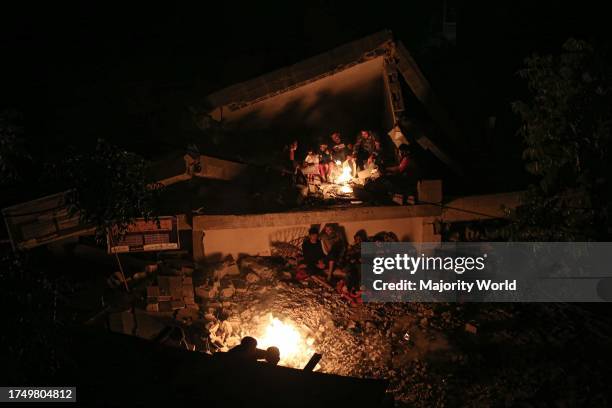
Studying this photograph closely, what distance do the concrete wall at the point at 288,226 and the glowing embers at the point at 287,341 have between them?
2.03 meters

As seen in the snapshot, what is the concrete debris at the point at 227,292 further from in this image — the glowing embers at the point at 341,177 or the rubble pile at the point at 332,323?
the glowing embers at the point at 341,177

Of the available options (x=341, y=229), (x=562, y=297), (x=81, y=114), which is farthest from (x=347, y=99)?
(x=81, y=114)

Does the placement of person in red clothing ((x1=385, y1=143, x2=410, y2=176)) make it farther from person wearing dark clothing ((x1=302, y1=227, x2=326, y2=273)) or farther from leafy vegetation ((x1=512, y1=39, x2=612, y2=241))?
leafy vegetation ((x1=512, y1=39, x2=612, y2=241))

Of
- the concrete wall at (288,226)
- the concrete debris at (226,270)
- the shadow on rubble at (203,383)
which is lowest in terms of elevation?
the shadow on rubble at (203,383)

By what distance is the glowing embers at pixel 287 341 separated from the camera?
31.1ft

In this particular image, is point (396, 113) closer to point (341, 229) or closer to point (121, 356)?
point (341, 229)

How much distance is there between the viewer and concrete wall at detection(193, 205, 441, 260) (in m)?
10.8

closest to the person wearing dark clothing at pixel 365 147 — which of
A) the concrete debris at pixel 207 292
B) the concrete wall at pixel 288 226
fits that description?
the concrete wall at pixel 288 226

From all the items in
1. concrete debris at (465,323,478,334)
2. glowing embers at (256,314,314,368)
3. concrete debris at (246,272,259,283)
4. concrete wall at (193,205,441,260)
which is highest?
concrete wall at (193,205,441,260)

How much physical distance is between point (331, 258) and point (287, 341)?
2067 mm

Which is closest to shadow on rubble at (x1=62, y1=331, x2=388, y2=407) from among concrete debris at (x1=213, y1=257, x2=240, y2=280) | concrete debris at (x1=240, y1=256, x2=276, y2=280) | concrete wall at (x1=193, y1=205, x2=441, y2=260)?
concrete debris at (x1=213, y1=257, x2=240, y2=280)

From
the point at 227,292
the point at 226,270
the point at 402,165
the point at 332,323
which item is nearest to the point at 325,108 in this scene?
the point at 402,165

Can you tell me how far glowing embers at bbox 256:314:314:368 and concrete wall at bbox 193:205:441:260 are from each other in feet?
6.64

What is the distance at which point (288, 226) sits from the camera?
11.1 meters
